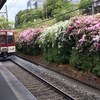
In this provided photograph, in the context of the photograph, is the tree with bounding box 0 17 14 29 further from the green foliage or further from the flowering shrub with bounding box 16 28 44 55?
the flowering shrub with bounding box 16 28 44 55

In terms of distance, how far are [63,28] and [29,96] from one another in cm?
742

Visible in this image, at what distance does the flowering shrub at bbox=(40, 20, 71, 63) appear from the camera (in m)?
16.2

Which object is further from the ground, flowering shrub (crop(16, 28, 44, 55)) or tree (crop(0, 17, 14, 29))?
tree (crop(0, 17, 14, 29))

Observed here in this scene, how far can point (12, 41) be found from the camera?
1080 inches

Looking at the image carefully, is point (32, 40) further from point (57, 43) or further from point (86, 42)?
point (86, 42)

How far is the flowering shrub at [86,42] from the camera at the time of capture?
40.0 feet

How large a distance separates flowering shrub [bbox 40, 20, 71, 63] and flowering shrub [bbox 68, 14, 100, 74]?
1.28 metres

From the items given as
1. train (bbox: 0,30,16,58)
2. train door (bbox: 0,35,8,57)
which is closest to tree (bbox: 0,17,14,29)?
train (bbox: 0,30,16,58)

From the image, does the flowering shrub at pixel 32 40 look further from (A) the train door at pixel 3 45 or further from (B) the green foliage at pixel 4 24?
(B) the green foliage at pixel 4 24

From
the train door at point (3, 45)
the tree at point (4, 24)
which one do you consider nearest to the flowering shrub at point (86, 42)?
the train door at point (3, 45)

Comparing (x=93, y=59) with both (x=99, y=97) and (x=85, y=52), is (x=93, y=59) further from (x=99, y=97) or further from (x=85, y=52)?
(x=99, y=97)

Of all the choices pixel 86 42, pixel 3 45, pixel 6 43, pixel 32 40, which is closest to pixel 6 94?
pixel 86 42

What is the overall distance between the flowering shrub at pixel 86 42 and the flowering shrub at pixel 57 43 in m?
1.28

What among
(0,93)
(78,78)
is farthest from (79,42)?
(0,93)
